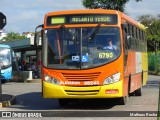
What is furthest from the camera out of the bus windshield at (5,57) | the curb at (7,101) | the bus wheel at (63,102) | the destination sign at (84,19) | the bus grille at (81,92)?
the bus windshield at (5,57)

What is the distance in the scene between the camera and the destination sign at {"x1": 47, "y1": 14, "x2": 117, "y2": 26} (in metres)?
14.7

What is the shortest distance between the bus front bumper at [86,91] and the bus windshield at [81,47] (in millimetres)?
628

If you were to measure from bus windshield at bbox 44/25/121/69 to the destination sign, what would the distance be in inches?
9.1

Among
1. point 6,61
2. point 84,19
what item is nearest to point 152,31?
point 6,61

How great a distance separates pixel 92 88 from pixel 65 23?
7.31ft

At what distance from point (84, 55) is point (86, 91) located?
1077mm

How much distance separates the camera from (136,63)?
59.4 feet

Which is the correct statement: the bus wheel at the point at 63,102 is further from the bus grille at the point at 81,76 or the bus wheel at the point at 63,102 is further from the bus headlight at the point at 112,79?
the bus headlight at the point at 112,79

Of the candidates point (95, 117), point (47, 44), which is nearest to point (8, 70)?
point (47, 44)

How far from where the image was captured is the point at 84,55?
14266mm

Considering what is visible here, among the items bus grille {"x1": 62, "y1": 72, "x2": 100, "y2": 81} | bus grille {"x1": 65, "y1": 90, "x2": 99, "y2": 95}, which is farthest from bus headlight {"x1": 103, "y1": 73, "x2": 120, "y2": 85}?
bus grille {"x1": 65, "y1": 90, "x2": 99, "y2": 95}

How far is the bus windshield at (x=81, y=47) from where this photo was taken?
14242 millimetres

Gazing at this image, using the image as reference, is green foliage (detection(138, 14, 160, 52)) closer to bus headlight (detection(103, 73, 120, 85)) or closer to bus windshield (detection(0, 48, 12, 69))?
bus windshield (detection(0, 48, 12, 69))

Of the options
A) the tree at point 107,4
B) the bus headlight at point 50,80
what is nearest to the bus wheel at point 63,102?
the bus headlight at point 50,80
